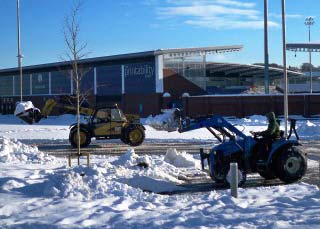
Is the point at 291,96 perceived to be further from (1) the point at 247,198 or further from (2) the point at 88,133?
(1) the point at 247,198

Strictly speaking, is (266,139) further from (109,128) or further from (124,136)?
(109,128)

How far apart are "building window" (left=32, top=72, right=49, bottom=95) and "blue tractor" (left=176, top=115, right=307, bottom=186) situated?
223 feet

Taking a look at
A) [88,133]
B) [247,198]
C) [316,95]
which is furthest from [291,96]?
[247,198]

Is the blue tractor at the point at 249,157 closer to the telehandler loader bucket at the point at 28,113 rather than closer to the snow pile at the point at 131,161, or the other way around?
the snow pile at the point at 131,161

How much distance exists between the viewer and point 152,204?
34.8 feet

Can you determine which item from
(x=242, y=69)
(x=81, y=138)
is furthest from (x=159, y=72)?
A: (x=81, y=138)

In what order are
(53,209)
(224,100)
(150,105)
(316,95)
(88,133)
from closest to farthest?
(53,209)
(88,133)
(316,95)
(224,100)
(150,105)

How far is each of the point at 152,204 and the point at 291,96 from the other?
4240 centimetres

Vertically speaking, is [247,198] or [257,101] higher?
[257,101]

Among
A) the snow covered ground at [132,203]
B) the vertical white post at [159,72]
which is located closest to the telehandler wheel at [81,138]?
the snow covered ground at [132,203]

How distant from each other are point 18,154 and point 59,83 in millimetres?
59141

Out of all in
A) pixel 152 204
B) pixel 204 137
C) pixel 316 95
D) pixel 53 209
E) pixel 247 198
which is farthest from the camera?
pixel 316 95

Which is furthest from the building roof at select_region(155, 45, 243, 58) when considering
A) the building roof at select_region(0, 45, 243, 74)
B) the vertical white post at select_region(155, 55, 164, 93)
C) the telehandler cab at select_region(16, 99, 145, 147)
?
the telehandler cab at select_region(16, 99, 145, 147)

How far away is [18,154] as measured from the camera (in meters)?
19.2
